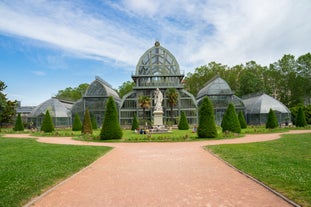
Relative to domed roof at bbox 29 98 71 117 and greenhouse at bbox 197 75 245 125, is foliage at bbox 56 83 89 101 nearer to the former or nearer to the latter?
domed roof at bbox 29 98 71 117

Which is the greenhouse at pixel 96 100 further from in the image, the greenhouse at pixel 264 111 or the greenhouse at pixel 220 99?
the greenhouse at pixel 264 111

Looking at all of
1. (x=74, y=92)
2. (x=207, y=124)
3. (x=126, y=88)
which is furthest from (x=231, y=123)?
(x=74, y=92)

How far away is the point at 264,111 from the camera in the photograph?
49.3m

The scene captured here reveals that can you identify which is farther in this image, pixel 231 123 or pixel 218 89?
pixel 218 89

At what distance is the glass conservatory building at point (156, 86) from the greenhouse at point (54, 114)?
14.0 m

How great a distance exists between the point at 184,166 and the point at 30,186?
20.9 ft

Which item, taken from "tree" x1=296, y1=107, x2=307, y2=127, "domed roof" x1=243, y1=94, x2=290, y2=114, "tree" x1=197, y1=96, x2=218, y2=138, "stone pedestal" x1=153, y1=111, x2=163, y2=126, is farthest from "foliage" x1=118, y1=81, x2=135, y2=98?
"tree" x1=197, y1=96, x2=218, y2=138

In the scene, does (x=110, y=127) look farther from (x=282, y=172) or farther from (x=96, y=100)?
(x=96, y=100)

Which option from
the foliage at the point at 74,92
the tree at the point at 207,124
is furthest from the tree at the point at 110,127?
the foliage at the point at 74,92

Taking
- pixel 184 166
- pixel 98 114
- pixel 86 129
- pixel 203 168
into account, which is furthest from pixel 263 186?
pixel 98 114

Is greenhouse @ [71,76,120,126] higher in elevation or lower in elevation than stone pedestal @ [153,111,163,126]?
higher

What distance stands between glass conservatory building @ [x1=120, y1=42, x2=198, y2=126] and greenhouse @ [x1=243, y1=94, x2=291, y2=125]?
12.6m

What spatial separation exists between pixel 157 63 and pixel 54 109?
993 inches

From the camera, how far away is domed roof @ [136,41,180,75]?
53500 millimetres
